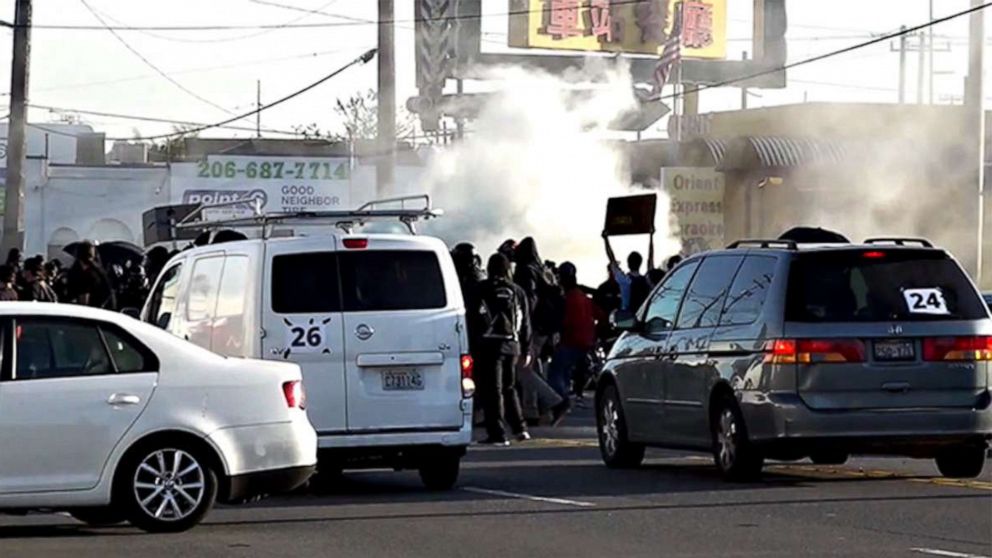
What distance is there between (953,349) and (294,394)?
5031 millimetres

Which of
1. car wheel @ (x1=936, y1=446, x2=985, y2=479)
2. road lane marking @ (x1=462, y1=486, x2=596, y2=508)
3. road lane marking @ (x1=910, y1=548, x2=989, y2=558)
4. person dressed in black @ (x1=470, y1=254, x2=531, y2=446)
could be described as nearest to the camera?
road lane marking @ (x1=910, y1=548, x2=989, y2=558)

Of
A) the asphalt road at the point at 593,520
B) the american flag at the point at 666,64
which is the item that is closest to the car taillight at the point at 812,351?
the asphalt road at the point at 593,520

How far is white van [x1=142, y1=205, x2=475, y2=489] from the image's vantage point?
15.1m

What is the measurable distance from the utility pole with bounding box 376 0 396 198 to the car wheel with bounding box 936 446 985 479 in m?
19.8

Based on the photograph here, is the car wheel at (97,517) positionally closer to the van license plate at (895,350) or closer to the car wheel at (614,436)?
the car wheel at (614,436)

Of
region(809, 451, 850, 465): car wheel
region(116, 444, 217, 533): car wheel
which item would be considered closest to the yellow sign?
region(809, 451, 850, 465): car wheel

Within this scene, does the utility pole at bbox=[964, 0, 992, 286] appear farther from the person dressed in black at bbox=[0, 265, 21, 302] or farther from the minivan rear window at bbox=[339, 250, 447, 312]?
the minivan rear window at bbox=[339, 250, 447, 312]

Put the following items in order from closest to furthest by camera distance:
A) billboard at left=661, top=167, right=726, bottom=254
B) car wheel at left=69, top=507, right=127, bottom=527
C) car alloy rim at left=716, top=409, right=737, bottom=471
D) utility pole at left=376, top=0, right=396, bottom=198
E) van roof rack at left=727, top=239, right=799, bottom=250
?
1. car wheel at left=69, top=507, right=127, bottom=527
2. car alloy rim at left=716, top=409, right=737, bottom=471
3. van roof rack at left=727, top=239, right=799, bottom=250
4. utility pole at left=376, top=0, right=396, bottom=198
5. billboard at left=661, top=167, right=726, bottom=254

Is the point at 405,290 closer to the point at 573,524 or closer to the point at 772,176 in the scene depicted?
the point at 573,524

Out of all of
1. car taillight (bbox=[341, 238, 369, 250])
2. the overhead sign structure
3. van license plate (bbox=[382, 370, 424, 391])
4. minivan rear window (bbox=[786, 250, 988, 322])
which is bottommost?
van license plate (bbox=[382, 370, 424, 391])

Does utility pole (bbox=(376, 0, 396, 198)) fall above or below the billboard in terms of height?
above

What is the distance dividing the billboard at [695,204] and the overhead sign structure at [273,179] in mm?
13947

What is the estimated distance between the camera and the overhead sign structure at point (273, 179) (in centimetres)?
5681

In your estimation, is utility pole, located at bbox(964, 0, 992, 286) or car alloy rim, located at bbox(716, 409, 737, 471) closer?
car alloy rim, located at bbox(716, 409, 737, 471)
